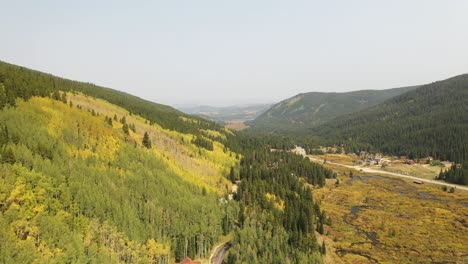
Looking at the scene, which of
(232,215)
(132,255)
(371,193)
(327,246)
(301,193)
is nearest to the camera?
(132,255)

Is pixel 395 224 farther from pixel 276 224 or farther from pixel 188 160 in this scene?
pixel 188 160

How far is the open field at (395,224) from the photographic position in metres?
104

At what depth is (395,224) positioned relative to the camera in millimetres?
131000

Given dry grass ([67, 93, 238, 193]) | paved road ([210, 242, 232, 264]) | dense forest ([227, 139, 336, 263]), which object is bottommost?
paved road ([210, 242, 232, 264])

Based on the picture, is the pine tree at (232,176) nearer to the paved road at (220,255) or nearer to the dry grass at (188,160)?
the dry grass at (188,160)

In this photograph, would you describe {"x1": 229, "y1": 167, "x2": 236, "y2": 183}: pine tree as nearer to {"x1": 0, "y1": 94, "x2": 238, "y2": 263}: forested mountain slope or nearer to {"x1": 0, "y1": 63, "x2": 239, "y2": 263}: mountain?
{"x1": 0, "y1": 63, "x2": 239, "y2": 263}: mountain

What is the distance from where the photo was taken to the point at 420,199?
164625mm

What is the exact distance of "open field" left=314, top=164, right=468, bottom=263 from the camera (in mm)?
104062

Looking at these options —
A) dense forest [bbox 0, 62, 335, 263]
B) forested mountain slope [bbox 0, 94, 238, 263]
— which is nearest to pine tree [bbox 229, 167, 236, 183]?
dense forest [bbox 0, 62, 335, 263]

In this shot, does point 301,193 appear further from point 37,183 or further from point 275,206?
point 37,183

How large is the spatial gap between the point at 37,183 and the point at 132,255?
110 feet

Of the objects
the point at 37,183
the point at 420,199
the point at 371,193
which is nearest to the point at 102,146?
the point at 37,183

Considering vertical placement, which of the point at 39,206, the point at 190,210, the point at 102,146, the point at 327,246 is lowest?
the point at 327,246

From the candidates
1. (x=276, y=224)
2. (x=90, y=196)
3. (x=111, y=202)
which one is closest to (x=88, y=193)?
(x=90, y=196)
